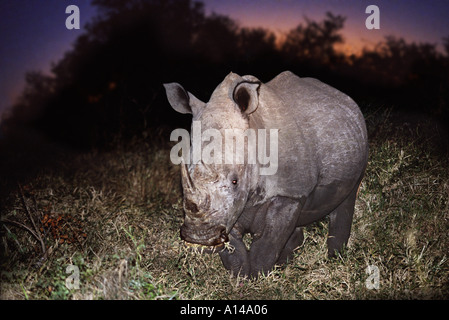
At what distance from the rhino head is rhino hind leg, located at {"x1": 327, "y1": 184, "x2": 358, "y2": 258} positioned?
4.68 ft

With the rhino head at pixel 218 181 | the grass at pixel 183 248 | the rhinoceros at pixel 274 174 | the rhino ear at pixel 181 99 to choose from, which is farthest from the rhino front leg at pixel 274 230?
the rhino ear at pixel 181 99

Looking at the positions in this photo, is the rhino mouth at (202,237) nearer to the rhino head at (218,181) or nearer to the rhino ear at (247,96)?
the rhino head at (218,181)

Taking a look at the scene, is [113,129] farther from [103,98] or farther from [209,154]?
[209,154]

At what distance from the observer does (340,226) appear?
4.82 meters

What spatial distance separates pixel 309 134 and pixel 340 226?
1188 millimetres

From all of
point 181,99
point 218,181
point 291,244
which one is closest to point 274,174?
point 218,181

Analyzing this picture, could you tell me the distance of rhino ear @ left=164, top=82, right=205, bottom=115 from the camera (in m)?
4.18

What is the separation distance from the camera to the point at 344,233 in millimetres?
4820

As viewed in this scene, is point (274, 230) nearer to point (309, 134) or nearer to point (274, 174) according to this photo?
point (274, 174)

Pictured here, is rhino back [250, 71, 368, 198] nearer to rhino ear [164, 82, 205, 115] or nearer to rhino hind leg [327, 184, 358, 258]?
rhino hind leg [327, 184, 358, 258]

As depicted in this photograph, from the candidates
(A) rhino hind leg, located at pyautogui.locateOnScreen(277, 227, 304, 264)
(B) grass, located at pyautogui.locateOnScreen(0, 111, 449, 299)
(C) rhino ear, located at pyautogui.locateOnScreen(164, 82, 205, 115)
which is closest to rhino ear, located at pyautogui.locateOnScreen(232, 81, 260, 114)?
(C) rhino ear, located at pyautogui.locateOnScreen(164, 82, 205, 115)

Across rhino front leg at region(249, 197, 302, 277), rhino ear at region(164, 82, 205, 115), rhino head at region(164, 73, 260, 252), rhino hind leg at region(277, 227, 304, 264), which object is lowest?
rhino hind leg at region(277, 227, 304, 264)

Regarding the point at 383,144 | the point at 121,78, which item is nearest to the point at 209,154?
the point at 383,144

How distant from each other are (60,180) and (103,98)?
14.0 feet
